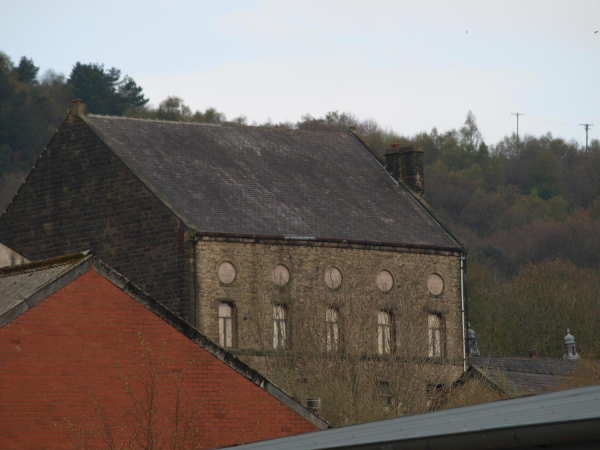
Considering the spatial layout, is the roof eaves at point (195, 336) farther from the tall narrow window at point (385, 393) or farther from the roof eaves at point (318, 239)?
the roof eaves at point (318, 239)

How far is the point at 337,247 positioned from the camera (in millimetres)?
40688

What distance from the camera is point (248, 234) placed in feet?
127

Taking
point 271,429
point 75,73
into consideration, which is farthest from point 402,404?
point 75,73

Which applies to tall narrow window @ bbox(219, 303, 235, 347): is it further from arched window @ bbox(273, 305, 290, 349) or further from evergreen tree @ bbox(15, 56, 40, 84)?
evergreen tree @ bbox(15, 56, 40, 84)

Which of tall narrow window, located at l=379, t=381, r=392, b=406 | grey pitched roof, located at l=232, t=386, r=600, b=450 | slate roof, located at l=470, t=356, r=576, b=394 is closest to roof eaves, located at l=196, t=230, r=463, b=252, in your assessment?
slate roof, located at l=470, t=356, r=576, b=394

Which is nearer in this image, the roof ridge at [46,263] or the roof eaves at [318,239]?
the roof ridge at [46,263]

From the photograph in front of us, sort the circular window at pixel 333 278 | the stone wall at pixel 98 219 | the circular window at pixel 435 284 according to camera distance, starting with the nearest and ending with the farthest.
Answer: the stone wall at pixel 98 219 → the circular window at pixel 333 278 → the circular window at pixel 435 284

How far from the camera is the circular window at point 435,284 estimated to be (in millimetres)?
42625

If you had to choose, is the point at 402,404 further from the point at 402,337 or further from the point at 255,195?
the point at 255,195

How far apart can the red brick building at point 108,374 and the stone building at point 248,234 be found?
15116mm

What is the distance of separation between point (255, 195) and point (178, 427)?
74.5 ft

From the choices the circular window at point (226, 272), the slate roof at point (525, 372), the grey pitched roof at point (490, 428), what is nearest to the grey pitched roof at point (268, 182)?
the circular window at point (226, 272)

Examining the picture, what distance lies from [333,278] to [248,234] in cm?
342

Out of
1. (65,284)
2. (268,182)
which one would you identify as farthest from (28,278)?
(268,182)
